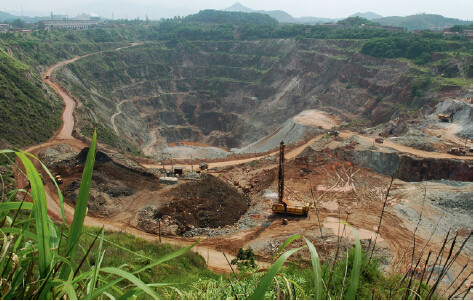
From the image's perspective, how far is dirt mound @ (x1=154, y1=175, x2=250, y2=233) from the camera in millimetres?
28641

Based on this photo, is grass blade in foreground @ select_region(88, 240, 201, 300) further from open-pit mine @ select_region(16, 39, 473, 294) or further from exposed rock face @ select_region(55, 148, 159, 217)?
exposed rock face @ select_region(55, 148, 159, 217)

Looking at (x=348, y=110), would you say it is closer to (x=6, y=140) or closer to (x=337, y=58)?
(x=337, y=58)

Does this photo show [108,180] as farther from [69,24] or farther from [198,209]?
[69,24]

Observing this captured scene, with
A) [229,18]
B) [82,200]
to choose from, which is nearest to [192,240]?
[82,200]

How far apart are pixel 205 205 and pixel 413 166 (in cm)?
2370

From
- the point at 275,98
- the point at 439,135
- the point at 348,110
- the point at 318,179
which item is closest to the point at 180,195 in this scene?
the point at 318,179

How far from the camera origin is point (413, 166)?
120 ft

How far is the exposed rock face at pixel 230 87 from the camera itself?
6588 centimetres

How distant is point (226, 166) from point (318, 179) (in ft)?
41.5

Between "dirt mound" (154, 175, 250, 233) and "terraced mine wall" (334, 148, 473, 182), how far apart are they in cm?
1494

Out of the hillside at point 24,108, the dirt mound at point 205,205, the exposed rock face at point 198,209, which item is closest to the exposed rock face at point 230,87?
the hillside at point 24,108

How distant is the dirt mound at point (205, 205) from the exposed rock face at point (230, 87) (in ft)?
104

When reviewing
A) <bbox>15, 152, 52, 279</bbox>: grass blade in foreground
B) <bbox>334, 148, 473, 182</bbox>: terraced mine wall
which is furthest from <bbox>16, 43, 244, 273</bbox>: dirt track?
<bbox>334, 148, 473, 182</bbox>: terraced mine wall

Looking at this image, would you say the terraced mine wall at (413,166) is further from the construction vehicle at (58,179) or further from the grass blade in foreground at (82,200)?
the grass blade in foreground at (82,200)
